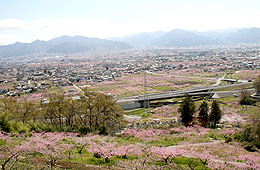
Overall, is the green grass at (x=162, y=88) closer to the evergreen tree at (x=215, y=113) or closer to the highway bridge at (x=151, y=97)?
the highway bridge at (x=151, y=97)

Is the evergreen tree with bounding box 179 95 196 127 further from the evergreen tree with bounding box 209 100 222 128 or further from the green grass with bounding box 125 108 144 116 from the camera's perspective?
the green grass with bounding box 125 108 144 116

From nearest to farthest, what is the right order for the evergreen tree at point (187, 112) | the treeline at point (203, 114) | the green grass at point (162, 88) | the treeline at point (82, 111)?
the treeline at point (82, 111)
the treeline at point (203, 114)
the evergreen tree at point (187, 112)
the green grass at point (162, 88)

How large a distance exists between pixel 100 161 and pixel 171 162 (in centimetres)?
473

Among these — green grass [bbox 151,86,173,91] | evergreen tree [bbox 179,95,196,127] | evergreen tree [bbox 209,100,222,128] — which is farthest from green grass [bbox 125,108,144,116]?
green grass [bbox 151,86,173,91]

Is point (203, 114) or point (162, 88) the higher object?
point (203, 114)

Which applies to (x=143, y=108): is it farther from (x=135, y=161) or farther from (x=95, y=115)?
(x=135, y=161)

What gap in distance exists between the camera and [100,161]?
41.7 feet

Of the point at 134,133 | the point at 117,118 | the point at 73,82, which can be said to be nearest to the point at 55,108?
the point at 117,118

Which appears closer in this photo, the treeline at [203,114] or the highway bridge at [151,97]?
the treeline at [203,114]

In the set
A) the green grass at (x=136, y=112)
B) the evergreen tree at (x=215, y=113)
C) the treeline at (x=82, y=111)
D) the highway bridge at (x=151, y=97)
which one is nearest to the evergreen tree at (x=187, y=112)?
the evergreen tree at (x=215, y=113)

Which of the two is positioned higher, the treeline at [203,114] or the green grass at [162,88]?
the treeline at [203,114]

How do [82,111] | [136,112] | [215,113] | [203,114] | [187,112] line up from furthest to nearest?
[136,112] < [203,114] < [187,112] < [215,113] < [82,111]

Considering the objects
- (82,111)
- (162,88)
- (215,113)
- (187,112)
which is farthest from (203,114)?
(162,88)

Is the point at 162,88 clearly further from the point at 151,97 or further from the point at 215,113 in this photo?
the point at 215,113
